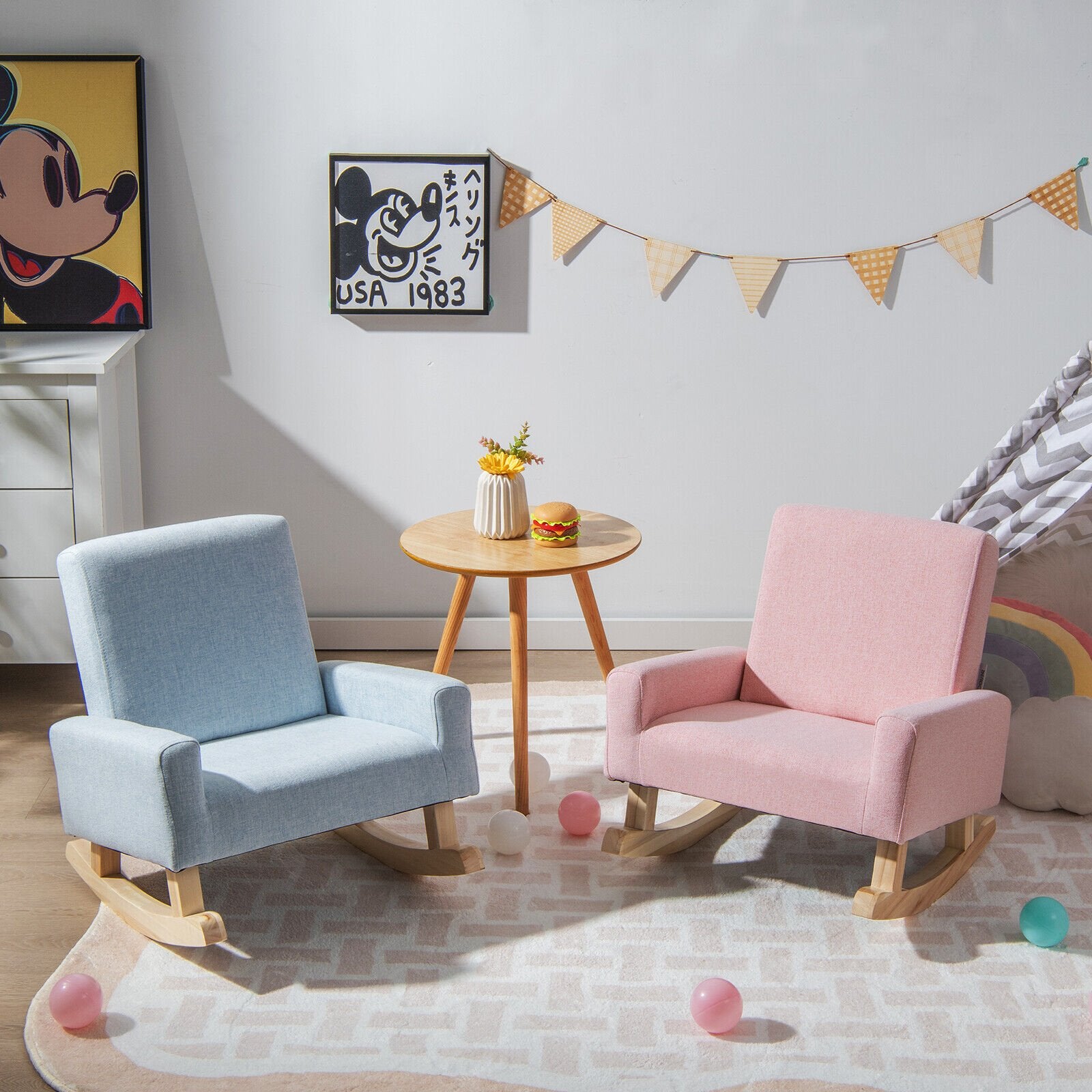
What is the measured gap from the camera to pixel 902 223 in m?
3.61

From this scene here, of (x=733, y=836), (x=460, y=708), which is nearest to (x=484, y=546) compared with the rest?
(x=460, y=708)

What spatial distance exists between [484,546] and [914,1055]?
4.49 ft

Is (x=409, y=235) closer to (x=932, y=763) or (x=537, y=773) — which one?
(x=537, y=773)

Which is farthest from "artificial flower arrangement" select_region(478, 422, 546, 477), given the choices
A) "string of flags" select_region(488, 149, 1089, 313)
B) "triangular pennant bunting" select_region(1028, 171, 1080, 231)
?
"triangular pennant bunting" select_region(1028, 171, 1080, 231)

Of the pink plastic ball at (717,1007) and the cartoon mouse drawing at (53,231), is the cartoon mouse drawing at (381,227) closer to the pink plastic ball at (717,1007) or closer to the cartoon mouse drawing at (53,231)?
the cartoon mouse drawing at (53,231)

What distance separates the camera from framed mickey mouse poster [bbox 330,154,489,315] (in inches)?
139

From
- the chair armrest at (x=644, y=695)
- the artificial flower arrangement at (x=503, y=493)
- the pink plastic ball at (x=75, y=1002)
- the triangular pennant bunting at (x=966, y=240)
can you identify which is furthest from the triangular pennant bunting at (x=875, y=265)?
the pink plastic ball at (x=75, y=1002)

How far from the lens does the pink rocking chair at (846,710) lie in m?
2.21

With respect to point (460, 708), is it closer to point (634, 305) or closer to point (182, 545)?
point (182, 545)

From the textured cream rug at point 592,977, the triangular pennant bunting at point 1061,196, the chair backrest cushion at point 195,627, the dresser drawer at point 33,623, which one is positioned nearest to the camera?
the textured cream rug at point 592,977

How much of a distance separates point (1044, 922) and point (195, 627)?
1652mm

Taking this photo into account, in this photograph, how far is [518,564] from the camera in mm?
2613

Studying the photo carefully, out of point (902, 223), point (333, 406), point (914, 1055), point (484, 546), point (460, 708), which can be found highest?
point (902, 223)

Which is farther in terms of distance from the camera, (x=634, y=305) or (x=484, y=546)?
(x=634, y=305)
